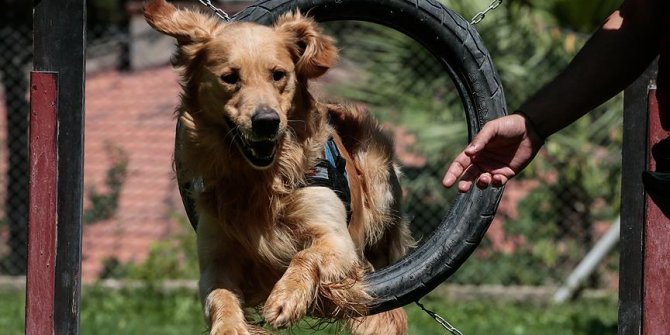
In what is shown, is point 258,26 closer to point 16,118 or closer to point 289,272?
point 289,272

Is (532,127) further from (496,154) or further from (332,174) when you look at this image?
(332,174)

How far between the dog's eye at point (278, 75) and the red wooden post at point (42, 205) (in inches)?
34.9

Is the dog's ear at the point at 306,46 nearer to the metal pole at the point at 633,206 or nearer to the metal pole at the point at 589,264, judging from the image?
the metal pole at the point at 633,206

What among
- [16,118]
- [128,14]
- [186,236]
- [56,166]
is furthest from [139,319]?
[128,14]

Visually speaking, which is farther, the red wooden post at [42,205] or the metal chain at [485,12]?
the metal chain at [485,12]

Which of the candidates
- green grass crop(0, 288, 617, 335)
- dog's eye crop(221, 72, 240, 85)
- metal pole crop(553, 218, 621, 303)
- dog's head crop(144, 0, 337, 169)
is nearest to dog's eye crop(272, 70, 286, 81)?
dog's head crop(144, 0, 337, 169)

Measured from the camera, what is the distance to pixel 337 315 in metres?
4.21

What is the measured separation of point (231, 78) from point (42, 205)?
92cm

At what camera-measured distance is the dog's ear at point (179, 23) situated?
4281mm

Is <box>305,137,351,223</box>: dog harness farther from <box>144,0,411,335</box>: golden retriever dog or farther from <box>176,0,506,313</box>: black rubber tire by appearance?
<box>176,0,506,313</box>: black rubber tire

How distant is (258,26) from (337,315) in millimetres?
1186

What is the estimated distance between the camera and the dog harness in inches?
176

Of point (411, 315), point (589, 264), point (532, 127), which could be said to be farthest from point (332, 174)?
point (589, 264)

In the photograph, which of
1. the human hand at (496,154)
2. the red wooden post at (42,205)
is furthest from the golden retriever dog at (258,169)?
the human hand at (496,154)
